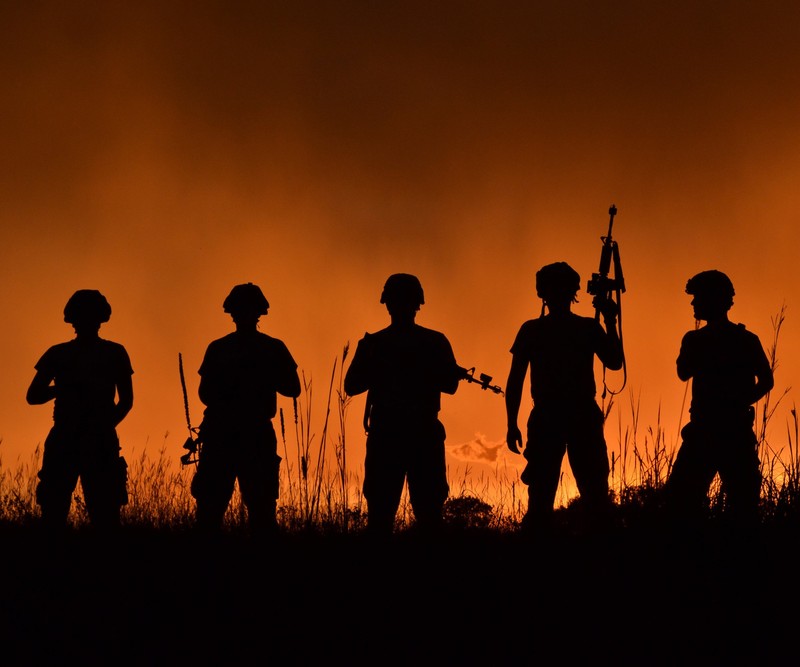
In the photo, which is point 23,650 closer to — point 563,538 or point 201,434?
point 201,434

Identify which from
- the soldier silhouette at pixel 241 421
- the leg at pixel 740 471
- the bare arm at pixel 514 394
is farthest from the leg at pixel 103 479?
the leg at pixel 740 471

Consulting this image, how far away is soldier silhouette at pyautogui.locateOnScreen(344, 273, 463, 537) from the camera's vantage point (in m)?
5.60

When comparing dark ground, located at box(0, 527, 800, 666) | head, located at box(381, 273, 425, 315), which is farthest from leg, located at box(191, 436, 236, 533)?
head, located at box(381, 273, 425, 315)

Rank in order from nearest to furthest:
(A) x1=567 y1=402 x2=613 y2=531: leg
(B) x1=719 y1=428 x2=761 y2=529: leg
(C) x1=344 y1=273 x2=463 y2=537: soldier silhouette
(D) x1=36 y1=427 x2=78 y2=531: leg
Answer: (A) x1=567 y1=402 x2=613 y2=531: leg
(C) x1=344 y1=273 x2=463 y2=537: soldier silhouette
(B) x1=719 y1=428 x2=761 y2=529: leg
(D) x1=36 y1=427 x2=78 y2=531: leg

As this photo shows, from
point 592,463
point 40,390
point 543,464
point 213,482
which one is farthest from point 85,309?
point 592,463

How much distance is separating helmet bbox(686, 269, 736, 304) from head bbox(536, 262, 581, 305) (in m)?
0.85

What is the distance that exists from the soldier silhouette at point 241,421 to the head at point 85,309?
37.0 inches

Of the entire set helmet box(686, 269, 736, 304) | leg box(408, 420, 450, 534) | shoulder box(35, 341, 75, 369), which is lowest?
leg box(408, 420, 450, 534)

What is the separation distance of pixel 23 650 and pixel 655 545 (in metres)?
3.77

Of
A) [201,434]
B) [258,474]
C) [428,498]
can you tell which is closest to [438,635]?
[428,498]

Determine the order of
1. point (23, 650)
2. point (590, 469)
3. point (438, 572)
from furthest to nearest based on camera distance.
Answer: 1. point (590, 469)
2. point (438, 572)
3. point (23, 650)

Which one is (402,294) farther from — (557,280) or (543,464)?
(543,464)

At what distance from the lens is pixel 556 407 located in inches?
217

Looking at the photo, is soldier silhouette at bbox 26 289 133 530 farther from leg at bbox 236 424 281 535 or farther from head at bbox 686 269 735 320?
head at bbox 686 269 735 320
